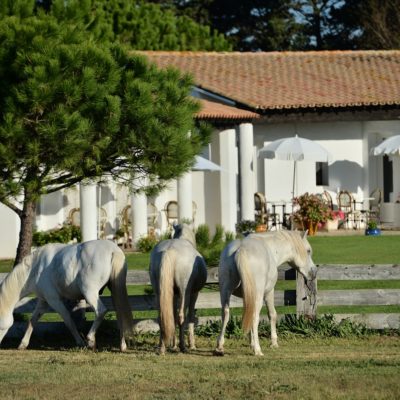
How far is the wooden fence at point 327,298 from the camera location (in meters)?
14.0

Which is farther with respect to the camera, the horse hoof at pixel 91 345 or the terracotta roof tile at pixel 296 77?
the terracotta roof tile at pixel 296 77

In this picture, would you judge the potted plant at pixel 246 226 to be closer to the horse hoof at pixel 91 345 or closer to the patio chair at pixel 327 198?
the patio chair at pixel 327 198

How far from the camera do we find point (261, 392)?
390 inches

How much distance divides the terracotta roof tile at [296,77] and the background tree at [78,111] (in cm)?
1511

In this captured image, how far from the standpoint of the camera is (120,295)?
13.1 meters

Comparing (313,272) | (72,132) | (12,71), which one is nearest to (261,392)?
(313,272)

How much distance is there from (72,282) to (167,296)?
1.39 m

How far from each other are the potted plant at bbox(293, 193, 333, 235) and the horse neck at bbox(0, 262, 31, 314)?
16.5 m

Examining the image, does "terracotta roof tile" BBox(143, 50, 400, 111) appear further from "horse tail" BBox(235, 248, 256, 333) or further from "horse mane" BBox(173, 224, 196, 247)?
"horse tail" BBox(235, 248, 256, 333)

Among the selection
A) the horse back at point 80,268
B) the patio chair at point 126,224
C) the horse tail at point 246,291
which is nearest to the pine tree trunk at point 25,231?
the horse back at point 80,268

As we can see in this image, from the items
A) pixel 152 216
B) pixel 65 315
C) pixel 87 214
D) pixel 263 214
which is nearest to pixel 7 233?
pixel 87 214

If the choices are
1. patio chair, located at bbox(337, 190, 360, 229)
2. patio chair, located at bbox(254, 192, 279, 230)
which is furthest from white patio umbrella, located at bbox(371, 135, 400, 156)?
patio chair, located at bbox(254, 192, 279, 230)

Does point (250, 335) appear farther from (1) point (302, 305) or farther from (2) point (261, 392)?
(2) point (261, 392)

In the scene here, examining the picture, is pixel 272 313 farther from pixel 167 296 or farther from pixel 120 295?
pixel 120 295
